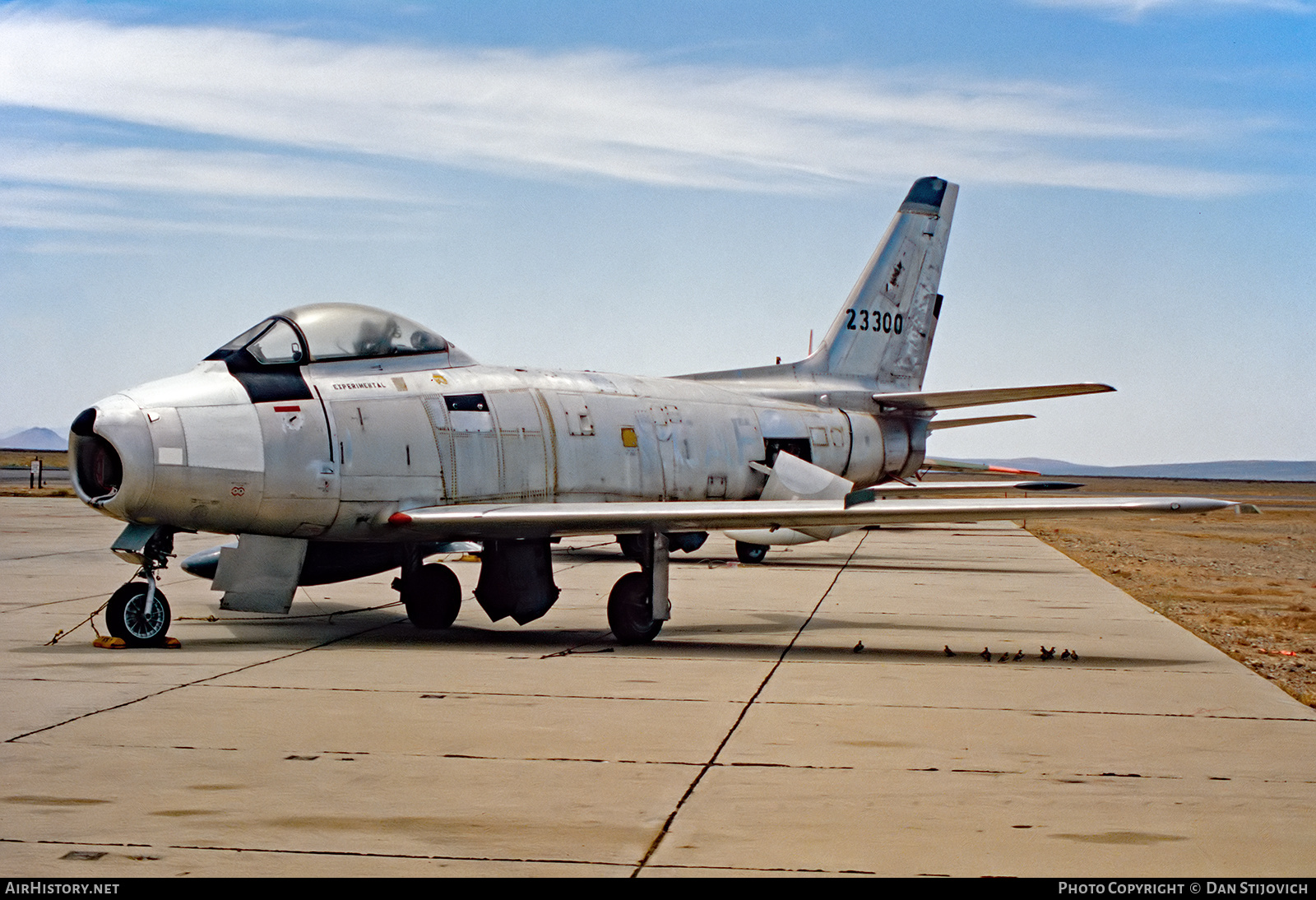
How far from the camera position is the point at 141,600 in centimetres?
1061

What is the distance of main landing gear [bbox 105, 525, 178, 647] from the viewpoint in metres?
10.5

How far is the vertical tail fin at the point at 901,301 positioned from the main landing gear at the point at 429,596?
27.5 feet

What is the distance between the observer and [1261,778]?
254 inches

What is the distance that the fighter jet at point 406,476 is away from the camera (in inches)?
413

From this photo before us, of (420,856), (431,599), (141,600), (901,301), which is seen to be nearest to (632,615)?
(431,599)

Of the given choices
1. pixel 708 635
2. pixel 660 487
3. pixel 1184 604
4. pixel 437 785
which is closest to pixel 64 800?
pixel 437 785

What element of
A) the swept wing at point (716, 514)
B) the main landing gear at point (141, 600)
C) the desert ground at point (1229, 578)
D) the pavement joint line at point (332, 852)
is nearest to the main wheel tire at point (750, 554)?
the desert ground at point (1229, 578)

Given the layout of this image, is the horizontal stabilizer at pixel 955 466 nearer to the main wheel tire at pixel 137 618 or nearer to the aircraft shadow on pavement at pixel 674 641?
the aircraft shadow on pavement at pixel 674 641

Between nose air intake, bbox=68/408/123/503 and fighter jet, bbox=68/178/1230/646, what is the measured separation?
2 centimetres

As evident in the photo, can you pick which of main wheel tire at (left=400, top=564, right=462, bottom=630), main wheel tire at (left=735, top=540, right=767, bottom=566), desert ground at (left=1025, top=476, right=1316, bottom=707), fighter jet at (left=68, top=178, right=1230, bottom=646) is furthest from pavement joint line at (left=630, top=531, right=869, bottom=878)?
main wheel tire at (left=735, top=540, right=767, bottom=566)

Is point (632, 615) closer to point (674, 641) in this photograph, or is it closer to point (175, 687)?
point (674, 641)

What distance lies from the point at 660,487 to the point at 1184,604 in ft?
23.0

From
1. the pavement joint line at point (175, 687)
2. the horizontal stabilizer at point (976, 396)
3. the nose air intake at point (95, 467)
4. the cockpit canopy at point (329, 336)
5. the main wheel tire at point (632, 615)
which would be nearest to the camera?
the pavement joint line at point (175, 687)

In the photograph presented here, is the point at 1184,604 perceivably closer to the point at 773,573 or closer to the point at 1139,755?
the point at 773,573
